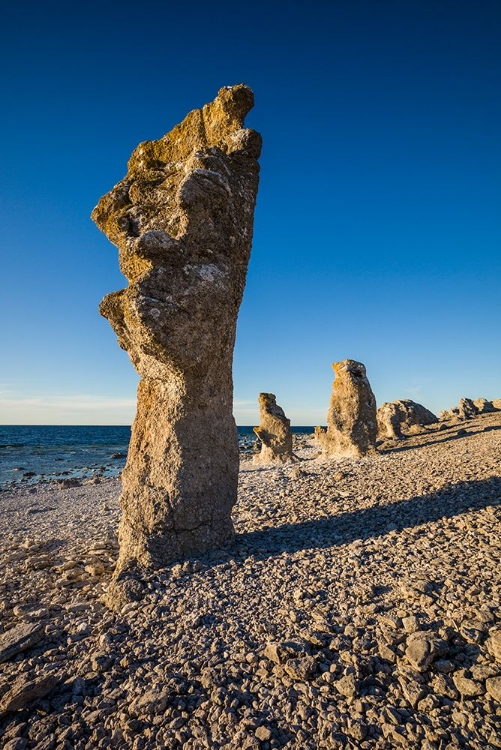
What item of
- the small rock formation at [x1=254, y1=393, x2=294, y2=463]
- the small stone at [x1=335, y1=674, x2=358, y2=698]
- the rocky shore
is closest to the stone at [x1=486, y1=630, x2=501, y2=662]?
the rocky shore

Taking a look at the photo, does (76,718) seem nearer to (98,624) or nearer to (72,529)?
(98,624)

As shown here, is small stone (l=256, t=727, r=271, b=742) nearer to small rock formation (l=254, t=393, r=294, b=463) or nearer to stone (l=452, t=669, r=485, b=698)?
stone (l=452, t=669, r=485, b=698)

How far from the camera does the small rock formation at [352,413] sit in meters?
17.3

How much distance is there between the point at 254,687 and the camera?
3605 mm

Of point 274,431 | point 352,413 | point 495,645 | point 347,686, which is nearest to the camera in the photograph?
point 347,686

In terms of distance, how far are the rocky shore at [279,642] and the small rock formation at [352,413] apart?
29.8 feet

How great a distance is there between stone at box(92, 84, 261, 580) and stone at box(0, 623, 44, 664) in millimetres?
1573

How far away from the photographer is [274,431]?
22.4 metres

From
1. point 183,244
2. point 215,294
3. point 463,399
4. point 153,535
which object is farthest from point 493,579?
point 463,399

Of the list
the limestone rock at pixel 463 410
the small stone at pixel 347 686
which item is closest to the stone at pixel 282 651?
the small stone at pixel 347 686

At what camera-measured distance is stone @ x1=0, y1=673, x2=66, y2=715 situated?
3.55 metres

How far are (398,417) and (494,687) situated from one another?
24837 mm

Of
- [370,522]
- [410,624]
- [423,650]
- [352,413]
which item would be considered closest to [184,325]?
[410,624]

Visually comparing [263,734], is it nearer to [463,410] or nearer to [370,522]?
[370,522]
